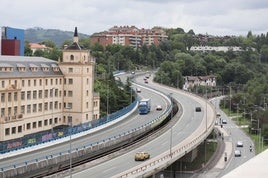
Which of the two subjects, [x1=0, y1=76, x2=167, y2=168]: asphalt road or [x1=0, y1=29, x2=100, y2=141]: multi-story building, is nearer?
[x1=0, y1=76, x2=167, y2=168]: asphalt road

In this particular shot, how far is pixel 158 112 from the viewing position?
91000 millimetres

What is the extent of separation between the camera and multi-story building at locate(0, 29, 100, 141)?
63675 millimetres

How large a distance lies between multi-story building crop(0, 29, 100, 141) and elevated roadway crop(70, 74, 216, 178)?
14694 millimetres

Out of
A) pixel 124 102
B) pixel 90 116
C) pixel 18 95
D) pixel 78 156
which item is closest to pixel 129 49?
pixel 124 102

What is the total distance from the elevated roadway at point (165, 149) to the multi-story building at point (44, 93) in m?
14.7

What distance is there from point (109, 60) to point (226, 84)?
5721 centimetres

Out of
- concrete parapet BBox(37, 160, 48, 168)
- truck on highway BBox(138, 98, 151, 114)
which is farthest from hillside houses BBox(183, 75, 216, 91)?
concrete parapet BBox(37, 160, 48, 168)

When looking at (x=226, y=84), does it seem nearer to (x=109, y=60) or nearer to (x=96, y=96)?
(x=109, y=60)

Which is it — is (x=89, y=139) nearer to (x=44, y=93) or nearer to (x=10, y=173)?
(x=44, y=93)

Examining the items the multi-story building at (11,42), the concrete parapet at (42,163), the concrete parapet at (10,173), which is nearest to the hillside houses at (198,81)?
the multi-story building at (11,42)

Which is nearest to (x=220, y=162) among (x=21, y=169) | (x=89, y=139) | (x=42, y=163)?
(x=89, y=139)

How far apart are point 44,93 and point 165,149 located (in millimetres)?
22496

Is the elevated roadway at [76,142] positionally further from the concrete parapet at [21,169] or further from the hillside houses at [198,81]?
the hillside houses at [198,81]

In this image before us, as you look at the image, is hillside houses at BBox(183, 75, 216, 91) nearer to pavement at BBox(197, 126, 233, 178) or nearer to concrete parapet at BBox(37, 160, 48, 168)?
pavement at BBox(197, 126, 233, 178)
